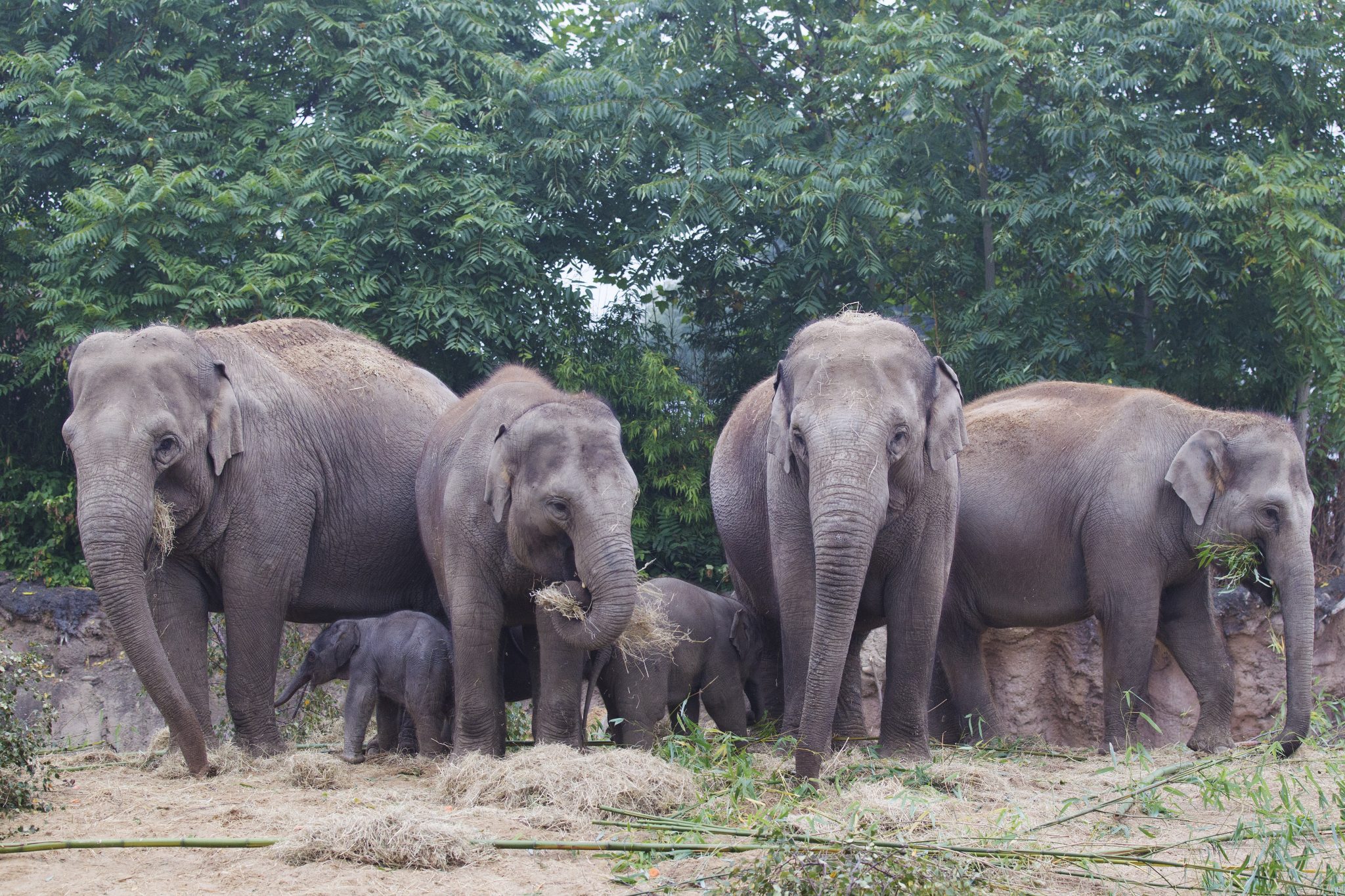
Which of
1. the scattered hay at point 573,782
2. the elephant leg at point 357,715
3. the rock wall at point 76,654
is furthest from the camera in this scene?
the rock wall at point 76,654

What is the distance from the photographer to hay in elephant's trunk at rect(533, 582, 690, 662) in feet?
18.9

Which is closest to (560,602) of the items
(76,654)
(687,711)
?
(687,711)

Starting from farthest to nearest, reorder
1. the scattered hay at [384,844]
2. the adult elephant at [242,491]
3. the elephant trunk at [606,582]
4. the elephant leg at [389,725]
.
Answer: the elephant leg at [389,725] < the adult elephant at [242,491] < the elephant trunk at [606,582] < the scattered hay at [384,844]

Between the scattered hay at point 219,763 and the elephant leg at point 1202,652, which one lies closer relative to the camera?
the scattered hay at point 219,763

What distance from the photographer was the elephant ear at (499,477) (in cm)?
606

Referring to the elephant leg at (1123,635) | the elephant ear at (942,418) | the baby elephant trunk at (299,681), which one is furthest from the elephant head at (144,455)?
the elephant leg at (1123,635)

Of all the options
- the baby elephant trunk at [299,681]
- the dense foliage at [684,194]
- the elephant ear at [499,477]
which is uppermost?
the dense foliage at [684,194]

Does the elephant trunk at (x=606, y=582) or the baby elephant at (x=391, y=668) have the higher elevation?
the elephant trunk at (x=606, y=582)

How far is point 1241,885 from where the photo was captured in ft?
13.8

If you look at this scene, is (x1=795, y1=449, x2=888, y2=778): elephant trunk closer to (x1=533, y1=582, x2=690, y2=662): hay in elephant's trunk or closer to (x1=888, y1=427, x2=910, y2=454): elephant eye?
(x1=888, y1=427, x2=910, y2=454): elephant eye

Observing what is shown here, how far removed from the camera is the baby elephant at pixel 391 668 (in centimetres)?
673

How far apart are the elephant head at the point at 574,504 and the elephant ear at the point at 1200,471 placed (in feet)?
11.1

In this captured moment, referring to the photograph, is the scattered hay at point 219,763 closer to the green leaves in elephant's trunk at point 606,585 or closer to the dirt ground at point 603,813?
the dirt ground at point 603,813

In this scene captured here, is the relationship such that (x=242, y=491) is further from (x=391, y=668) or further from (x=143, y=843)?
(x=143, y=843)
